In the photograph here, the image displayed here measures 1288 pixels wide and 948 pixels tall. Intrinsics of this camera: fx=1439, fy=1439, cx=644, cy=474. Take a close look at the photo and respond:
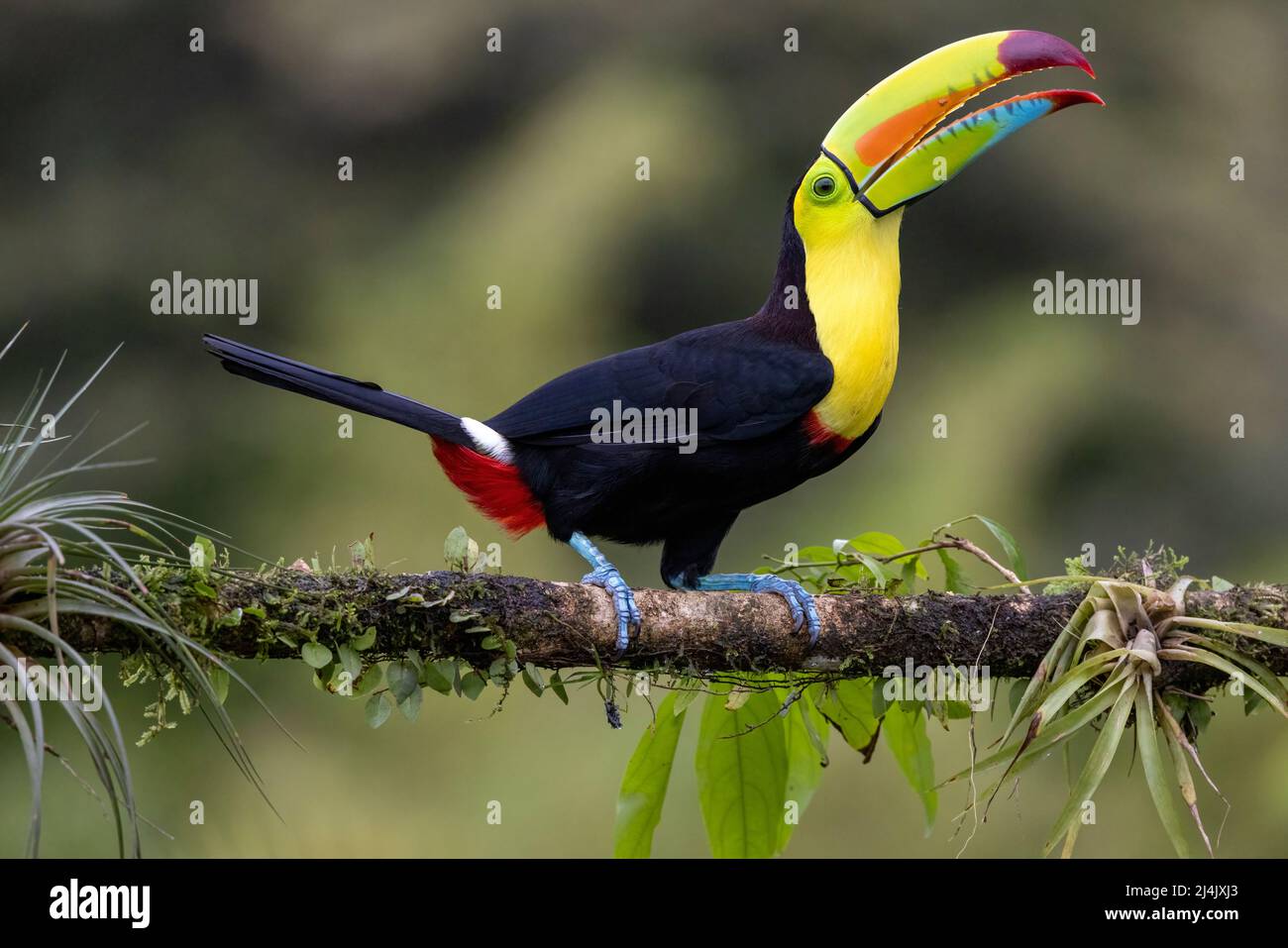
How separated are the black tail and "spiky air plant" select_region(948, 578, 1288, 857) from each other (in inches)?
48.7

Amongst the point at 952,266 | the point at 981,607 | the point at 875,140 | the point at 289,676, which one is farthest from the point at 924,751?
the point at 952,266

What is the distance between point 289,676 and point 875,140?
12.1 ft

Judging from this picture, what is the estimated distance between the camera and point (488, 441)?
2.86 m

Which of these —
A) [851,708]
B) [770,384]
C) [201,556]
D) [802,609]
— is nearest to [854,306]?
[770,384]

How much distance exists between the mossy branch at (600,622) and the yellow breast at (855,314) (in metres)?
0.43

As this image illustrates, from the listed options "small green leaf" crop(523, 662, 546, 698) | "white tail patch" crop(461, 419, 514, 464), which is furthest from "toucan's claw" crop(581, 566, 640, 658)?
"white tail patch" crop(461, 419, 514, 464)

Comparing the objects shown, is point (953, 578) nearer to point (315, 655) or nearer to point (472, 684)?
point (472, 684)

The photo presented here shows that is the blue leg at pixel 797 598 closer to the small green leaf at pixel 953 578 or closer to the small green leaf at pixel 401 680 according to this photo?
the small green leaf at pixel 953 578

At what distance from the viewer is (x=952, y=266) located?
662 cm

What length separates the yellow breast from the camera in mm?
2812

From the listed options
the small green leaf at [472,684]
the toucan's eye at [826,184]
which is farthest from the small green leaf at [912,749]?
the toucan's eye at [826,184]

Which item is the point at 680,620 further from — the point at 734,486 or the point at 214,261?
the point at 214,261

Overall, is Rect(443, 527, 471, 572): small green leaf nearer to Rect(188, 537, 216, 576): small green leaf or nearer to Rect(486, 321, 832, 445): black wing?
Rect(188, 537, 216, 576): small green leaf

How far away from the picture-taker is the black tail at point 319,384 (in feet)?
8.48
